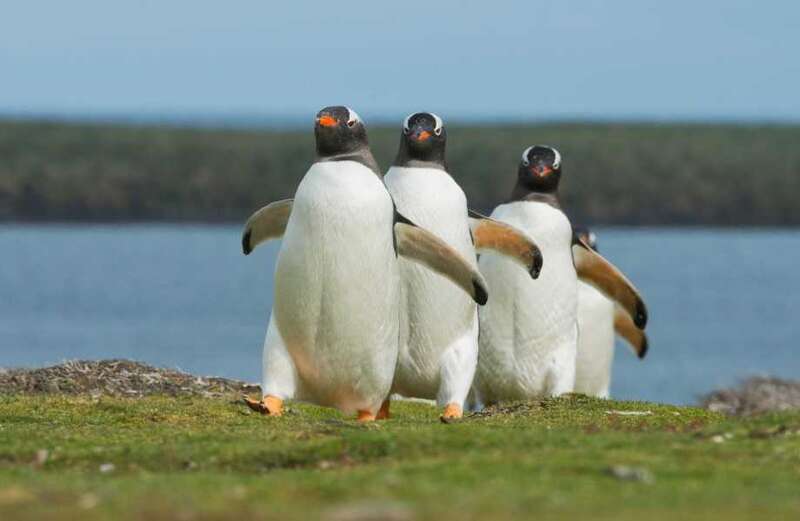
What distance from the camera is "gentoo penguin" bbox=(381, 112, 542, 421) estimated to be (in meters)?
15.2

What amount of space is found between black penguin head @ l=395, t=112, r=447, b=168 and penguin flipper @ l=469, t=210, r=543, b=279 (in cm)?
74

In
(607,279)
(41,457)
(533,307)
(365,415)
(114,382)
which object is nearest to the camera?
(41,457)

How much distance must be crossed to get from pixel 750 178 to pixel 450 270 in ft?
255

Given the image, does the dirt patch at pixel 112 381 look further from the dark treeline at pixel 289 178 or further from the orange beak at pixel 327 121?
the dark treeline at pixel 289 178

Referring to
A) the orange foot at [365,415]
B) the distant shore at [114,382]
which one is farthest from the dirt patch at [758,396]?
the orange foot at [365,415]

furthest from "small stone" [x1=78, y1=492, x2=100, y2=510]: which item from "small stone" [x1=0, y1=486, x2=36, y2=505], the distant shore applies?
the distant shore

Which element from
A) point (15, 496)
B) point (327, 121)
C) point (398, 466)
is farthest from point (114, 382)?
point (15, 496)

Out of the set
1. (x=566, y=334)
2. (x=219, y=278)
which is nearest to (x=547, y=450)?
(x=566, y=334)

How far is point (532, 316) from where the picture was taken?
17156 mm

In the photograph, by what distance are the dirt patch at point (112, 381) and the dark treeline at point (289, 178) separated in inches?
2507

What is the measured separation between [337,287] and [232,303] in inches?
1846

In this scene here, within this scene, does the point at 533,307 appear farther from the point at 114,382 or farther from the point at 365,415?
the point at 114,382

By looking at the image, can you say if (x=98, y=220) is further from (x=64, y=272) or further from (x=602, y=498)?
(x=602, y=498)

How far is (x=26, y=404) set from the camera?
15.0 m
